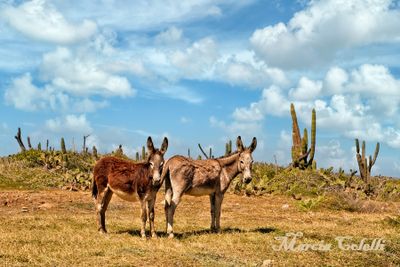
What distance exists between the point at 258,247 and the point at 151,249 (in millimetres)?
2599

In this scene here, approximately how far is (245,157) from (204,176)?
58.4 inches

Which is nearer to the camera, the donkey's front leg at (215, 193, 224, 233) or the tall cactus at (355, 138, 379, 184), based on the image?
the donkey's front leg at (215, 193, 224, 233)

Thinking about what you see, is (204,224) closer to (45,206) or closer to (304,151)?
(45,206)

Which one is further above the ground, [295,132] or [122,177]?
[295,132]

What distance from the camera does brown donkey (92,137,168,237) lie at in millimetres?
12516

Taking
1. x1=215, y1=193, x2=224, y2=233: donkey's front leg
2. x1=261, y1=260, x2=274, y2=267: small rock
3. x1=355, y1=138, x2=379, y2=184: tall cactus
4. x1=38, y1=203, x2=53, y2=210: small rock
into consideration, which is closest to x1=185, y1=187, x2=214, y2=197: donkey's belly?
x1=215, y1=193, x2=224, y2=233: donkey's front leg

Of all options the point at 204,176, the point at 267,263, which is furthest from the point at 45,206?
the point at 267,263

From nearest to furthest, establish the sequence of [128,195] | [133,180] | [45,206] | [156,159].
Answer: [156,159] < [133,180] < [128,195] < [45,206]

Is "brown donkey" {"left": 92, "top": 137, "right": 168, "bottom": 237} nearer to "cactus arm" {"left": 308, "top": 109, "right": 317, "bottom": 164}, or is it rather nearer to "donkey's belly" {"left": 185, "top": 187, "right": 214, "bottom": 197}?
"donkey's belly" {"left": 185, "top": 187, "right": 214, "bottom": 197}

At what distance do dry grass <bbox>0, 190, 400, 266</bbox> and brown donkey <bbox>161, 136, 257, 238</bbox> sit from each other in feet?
2.88

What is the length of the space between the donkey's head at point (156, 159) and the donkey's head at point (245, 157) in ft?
10.1

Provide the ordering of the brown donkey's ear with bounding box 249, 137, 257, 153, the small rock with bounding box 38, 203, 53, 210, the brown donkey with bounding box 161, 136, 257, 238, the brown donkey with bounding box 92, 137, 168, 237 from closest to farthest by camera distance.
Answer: the brown donkey with bounding box 92, 137, 168, 237
the brown donkey with bounding box 161, 136, 257, 238
the brown donkey's ear with bounding box 249, 137, 257, 153
the small rock with bounding box 38, 203, 53, 210

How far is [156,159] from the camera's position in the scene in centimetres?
1240

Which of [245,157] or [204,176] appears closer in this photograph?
[204,176]
